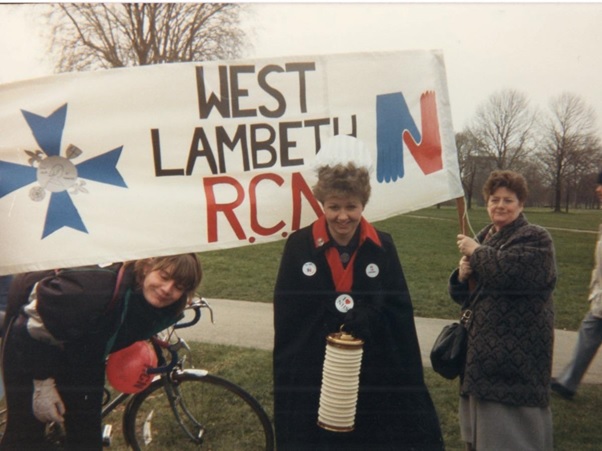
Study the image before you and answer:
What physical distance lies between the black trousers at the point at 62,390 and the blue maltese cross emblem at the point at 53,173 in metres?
0.39

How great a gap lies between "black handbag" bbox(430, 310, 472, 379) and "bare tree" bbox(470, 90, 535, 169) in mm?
760

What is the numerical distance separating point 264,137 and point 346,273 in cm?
60

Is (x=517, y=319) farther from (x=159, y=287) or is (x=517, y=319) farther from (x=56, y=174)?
(x=56, y=174)

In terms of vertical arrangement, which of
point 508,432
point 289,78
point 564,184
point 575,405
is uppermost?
point 289,78

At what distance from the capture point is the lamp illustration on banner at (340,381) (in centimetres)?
196

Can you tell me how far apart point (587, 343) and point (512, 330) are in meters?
1.29

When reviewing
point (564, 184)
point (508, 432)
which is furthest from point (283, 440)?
point (564, 184)

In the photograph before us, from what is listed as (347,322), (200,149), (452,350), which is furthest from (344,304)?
(200,149)

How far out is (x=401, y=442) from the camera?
7.17 feet

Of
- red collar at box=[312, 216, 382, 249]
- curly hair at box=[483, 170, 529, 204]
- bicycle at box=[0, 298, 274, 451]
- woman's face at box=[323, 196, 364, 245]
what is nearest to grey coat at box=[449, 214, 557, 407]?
curly hair at box=[483, 170, 529, 204]

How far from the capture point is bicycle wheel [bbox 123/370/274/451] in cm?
271

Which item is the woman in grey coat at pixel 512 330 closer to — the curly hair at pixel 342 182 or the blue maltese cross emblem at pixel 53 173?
the curly hair at pixel 342 182

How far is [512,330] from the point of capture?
226 cm

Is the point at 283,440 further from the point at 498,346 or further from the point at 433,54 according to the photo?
the point at 433,54
